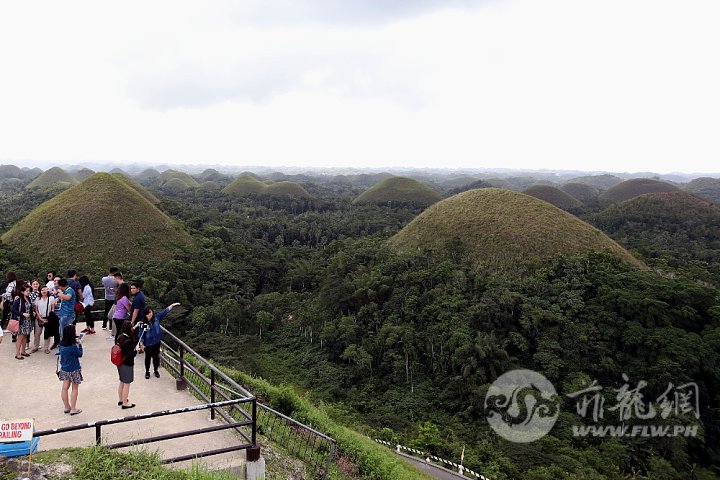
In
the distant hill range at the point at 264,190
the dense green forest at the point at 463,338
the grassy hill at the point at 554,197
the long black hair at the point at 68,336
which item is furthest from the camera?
the distant hill range at the point at 264,190

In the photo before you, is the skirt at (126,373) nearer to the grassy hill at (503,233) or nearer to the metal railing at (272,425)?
the metal railing at (272,425)

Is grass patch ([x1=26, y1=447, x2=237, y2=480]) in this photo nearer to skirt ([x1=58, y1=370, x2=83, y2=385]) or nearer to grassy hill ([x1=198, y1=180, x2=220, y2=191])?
skirt ([x1=58, y1=370, x2=83, y2=385])

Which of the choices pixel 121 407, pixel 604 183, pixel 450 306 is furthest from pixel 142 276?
pixel 604 183

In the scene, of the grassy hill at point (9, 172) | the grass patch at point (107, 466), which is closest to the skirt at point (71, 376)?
the grass patch at point (107, 466)

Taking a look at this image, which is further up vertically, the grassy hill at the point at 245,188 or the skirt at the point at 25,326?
the grassy hill at the point at 245,188

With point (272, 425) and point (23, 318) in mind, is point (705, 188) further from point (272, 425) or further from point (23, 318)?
point (23, 318)

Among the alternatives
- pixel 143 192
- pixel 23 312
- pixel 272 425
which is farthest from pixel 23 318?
pixel 143 192

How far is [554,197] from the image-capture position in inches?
3356

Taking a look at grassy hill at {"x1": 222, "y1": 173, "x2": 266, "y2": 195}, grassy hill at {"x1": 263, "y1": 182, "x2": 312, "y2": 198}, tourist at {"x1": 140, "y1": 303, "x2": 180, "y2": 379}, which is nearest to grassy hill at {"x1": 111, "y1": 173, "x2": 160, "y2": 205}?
grassy hill at {"x1": 263, "y1": 182, "x2": 312, "y2": 198}
